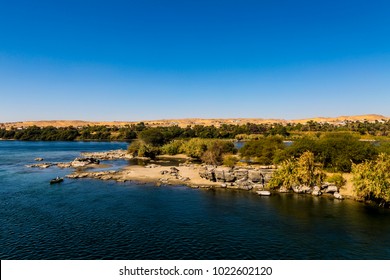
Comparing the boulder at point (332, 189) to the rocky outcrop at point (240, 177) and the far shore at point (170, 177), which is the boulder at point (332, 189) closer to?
the far shore at point (170, 177)

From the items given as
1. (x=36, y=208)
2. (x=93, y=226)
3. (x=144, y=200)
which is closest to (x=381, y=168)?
(x=144, y=200)

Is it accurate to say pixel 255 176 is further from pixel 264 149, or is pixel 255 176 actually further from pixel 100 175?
→ pixel 100 175

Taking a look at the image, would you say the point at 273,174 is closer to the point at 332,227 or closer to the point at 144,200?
the point at 332,227

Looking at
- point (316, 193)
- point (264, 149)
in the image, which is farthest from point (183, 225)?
point (264, 149)

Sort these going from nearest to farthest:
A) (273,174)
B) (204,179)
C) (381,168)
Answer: (381,168) → (273,174) → (204,179)

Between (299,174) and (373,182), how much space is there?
12.7 metres

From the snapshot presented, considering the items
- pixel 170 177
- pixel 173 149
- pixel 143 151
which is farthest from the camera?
pixel 173 149

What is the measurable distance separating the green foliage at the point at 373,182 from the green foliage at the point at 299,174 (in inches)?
303

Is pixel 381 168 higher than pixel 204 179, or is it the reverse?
pixel 381 168

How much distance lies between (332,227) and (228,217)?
13.8 metres

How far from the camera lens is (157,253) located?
104 feet

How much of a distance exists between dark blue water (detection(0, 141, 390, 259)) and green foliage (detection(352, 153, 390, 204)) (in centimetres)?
267

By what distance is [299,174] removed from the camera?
58.7m

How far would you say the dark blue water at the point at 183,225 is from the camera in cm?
3244
